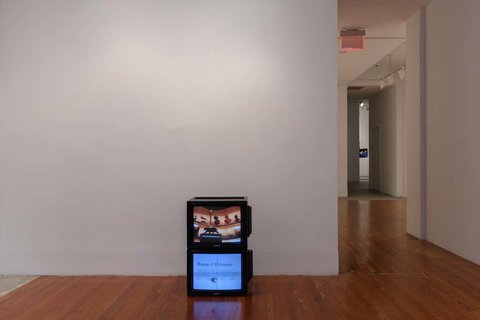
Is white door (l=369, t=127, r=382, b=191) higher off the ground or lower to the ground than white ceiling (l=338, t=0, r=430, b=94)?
lower

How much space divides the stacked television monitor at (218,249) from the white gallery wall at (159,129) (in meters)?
0.65

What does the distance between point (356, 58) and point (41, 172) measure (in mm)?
7069

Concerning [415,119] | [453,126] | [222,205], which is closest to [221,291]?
[222,205]

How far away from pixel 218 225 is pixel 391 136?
35.1 ft

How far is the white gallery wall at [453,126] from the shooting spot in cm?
459

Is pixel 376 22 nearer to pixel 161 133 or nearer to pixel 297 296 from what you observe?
pixel 161 133

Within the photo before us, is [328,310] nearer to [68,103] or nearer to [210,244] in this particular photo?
[210,244]

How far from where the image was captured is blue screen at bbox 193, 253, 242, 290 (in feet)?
11.6

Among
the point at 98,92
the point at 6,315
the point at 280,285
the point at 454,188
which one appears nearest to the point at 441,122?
the point at 454,188

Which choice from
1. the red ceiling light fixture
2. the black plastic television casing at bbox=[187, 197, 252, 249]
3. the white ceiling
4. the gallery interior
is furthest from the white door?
the black plastic television casing at bbox=[187, 197, 252, 249]

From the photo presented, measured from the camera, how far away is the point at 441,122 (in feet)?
17.6

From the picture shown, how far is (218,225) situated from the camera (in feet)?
11.7

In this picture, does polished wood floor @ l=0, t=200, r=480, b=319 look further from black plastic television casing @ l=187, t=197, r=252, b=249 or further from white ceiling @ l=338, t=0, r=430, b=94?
white ceiling @ l=338, t=0, r=430, b=94

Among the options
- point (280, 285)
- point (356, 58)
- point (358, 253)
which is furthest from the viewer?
point (356, 58)
